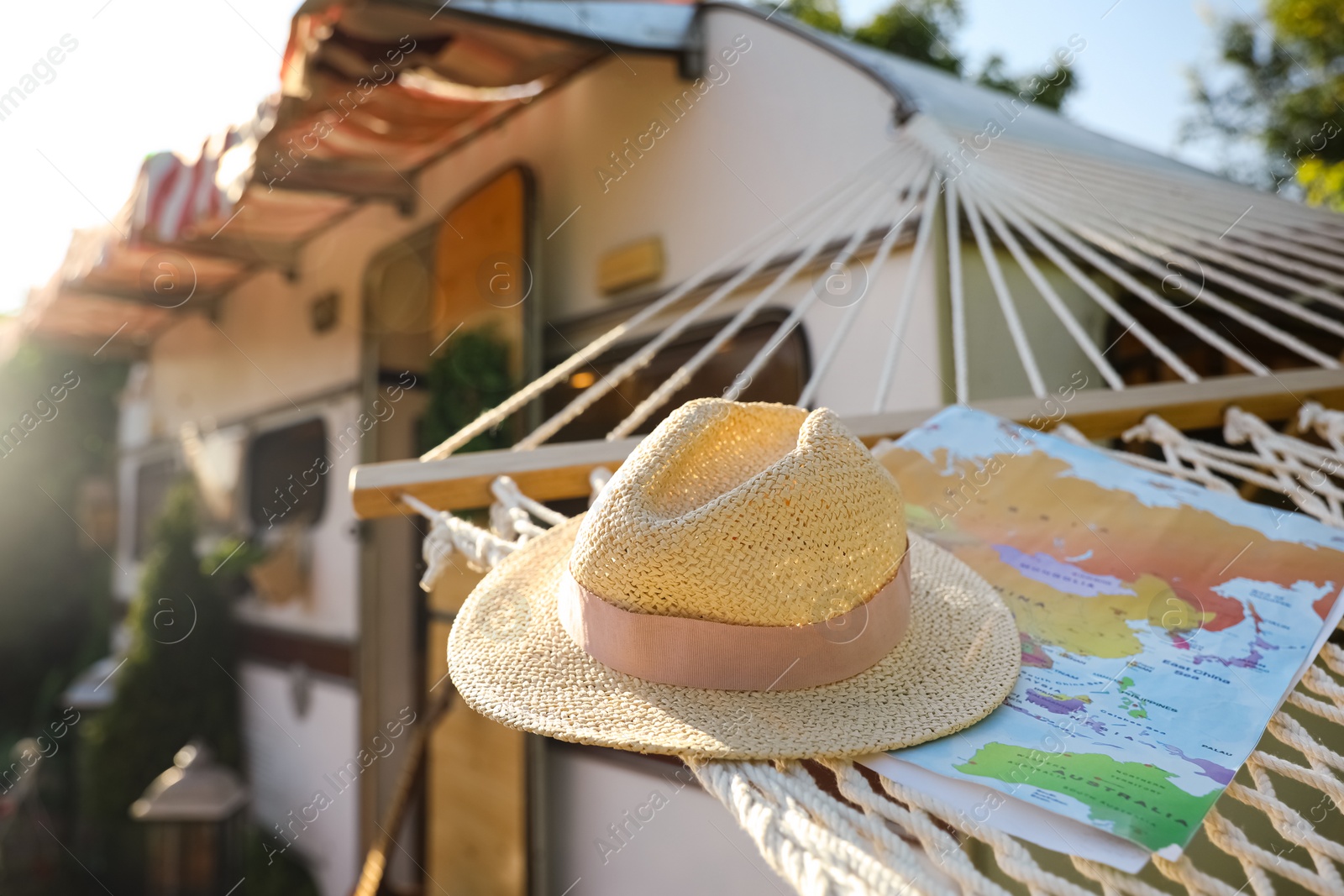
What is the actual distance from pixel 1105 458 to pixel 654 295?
58.2 inches

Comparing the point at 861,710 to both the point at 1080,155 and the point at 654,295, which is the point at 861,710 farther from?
the point at 1080,155

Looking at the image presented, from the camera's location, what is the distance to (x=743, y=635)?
675 millimetres

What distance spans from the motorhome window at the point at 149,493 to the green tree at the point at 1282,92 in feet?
24.2

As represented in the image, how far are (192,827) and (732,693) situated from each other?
3005 mm

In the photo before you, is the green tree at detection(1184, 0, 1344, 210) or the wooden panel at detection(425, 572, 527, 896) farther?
the green tree at detection(1184, 0, 1344, 210)

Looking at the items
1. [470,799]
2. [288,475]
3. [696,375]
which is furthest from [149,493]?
[696,375]

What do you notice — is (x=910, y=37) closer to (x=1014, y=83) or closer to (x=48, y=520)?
(x=1014, y=83)

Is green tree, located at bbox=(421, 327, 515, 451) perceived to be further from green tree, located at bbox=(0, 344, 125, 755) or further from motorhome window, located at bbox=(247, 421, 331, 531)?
green tree, located at bbox=(0, 344, 125, 755)

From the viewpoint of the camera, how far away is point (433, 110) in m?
2.65

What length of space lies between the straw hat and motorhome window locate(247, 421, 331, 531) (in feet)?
10.6

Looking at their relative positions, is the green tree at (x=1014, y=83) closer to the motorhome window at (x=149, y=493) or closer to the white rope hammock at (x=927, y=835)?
the motorhome window at (x=149, y=493)

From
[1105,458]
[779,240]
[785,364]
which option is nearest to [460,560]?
[785,364]

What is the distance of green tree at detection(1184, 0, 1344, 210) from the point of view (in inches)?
253

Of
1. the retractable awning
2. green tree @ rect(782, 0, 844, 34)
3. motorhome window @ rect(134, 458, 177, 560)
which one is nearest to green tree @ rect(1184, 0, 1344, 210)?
green tree @ rect(782, 0, 844, 34)
